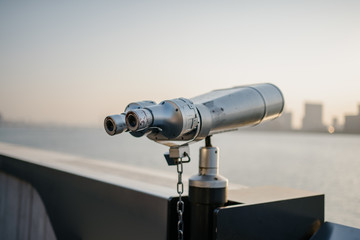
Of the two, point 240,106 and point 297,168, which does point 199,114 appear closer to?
point 240,106

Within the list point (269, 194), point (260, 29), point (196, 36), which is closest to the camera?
point (269, 194)

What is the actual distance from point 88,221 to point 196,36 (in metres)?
1.53

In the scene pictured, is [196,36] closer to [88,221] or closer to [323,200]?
[88,221]

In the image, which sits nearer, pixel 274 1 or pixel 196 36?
pixel 274 1

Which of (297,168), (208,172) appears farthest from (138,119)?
(297,168)

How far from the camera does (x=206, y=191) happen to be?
0.70 m

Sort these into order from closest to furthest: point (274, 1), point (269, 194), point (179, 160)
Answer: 1. point (179, 160)
2. point (269, 194)
3. point (274, 1)

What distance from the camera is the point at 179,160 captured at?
0.68 metres

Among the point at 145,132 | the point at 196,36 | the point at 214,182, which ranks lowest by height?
the point at 214,182

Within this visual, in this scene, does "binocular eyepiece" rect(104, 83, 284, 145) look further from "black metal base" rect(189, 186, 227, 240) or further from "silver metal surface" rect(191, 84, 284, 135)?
"black metal base" rect(189, 186, 227, 240)

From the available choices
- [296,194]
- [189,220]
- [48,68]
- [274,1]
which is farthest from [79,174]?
[48,68]

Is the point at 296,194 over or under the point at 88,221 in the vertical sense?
over

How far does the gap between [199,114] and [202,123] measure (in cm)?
2

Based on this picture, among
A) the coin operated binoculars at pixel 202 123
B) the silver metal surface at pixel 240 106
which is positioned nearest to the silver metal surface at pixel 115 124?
the coin operated binoculars at pixel 202 123
